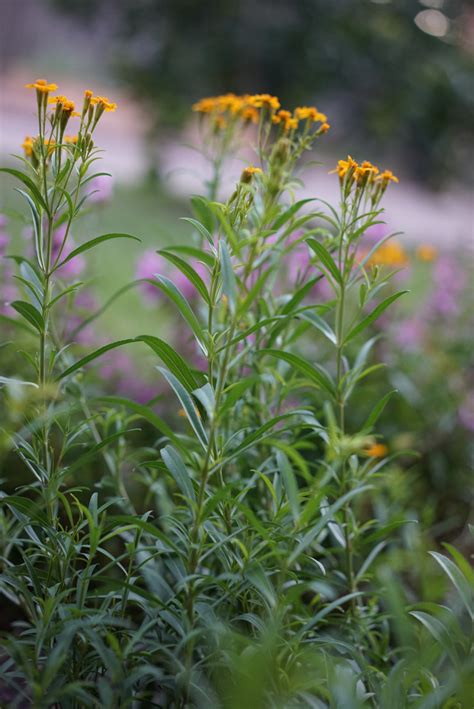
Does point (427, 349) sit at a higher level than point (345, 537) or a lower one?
higher

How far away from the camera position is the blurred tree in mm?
6113

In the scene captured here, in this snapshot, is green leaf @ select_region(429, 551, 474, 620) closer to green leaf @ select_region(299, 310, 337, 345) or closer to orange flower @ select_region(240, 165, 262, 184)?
green leaf @ select_region(299, 310, 337, 345)

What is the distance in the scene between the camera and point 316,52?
6.08m

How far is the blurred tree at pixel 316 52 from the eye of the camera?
20.1 ft

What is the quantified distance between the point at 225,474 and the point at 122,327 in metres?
2.15

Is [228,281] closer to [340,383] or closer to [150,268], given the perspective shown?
[340,383]

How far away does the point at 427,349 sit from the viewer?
2.18 metres

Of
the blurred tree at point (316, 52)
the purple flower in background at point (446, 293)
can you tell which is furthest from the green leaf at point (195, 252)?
the blurred tree at point (316, 52)

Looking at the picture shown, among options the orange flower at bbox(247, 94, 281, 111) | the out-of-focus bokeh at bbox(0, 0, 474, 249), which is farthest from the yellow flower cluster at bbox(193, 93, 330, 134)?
the out-of-focus bokeh at bbox(0, 0, 474, 249)

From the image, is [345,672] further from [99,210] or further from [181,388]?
[99,210]

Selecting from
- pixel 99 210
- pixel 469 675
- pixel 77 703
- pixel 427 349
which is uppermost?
pixel 99 210

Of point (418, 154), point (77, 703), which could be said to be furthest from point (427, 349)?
point (418, 154)

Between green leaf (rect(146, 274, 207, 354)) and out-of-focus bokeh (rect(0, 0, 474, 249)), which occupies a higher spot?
out-of-focus bokeh (rect(0, 0, 474, 249))

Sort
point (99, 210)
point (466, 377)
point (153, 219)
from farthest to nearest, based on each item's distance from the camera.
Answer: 1. point (153, 219)
2. point (466, 377)
3. point (99, 210)
